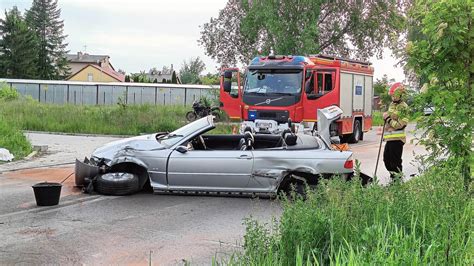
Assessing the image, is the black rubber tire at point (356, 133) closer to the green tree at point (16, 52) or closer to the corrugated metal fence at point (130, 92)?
the corrugated metal fence at point (130, 92)

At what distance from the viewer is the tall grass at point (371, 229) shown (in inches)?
143

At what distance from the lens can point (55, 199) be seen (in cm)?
845

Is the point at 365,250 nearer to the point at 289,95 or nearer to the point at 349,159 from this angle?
the point at 349,159

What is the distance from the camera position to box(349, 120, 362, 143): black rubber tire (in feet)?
69.7

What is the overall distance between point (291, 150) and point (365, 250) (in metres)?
5.58

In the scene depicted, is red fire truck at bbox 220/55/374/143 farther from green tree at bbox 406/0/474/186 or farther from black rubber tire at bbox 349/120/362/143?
green tree at bbox 406/0/474/186

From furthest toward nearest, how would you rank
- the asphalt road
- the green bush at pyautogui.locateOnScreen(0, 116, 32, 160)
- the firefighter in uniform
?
the green bush at pyautogui.locateOnScreen(0, 116, 32, 160) → the firefighter in uniform → the asphalt road

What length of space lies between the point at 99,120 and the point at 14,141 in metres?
9.92

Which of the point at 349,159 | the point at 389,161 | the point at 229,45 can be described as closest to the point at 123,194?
the point at 349,159

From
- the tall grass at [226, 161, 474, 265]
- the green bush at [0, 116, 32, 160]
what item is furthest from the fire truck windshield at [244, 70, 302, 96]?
the tall grass at [226, 161, 474, 265]

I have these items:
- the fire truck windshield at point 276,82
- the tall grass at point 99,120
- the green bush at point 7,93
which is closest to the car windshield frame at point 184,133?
the fire truck windshield at point 276,82

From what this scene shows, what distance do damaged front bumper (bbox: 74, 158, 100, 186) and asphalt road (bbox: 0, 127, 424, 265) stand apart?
245mm

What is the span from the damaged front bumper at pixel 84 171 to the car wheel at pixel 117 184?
179 mm

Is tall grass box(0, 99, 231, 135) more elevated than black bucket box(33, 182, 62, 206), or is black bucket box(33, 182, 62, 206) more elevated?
tall grass box(0, 99, 231, 135)
